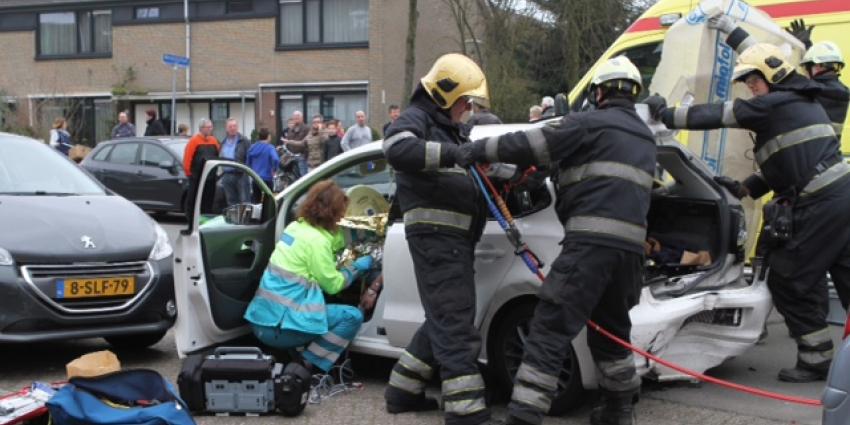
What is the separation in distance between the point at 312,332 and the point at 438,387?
2.87ft

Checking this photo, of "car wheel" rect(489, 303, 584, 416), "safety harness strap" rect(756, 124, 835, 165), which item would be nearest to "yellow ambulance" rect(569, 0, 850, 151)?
"safety harness strap" rect(756, 124, 835, 165)

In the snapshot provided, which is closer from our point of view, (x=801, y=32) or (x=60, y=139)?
(x=801, y=32)

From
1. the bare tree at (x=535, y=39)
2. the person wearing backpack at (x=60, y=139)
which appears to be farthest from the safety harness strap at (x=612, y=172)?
the bare tree at (x=535, y=39)

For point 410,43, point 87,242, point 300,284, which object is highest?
point 410,43

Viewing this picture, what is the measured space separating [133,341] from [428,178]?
3013mm

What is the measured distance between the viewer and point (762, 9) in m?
8.38

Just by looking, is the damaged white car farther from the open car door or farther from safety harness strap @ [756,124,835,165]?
safety harness strap @ [756,124,835,165]

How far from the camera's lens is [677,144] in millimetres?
5445

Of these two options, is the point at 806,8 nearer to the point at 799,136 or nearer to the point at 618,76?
the point at 799,136

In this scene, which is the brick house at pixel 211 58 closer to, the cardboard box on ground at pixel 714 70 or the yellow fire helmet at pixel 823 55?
the cardboard box on ground at pixel 714 70

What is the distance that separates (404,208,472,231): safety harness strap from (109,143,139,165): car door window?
40.6 feet

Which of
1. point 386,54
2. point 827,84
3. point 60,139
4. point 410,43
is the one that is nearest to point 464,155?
point 827,84

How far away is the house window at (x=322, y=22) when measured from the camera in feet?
92.9

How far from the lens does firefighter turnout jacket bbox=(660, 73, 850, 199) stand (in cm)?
579
